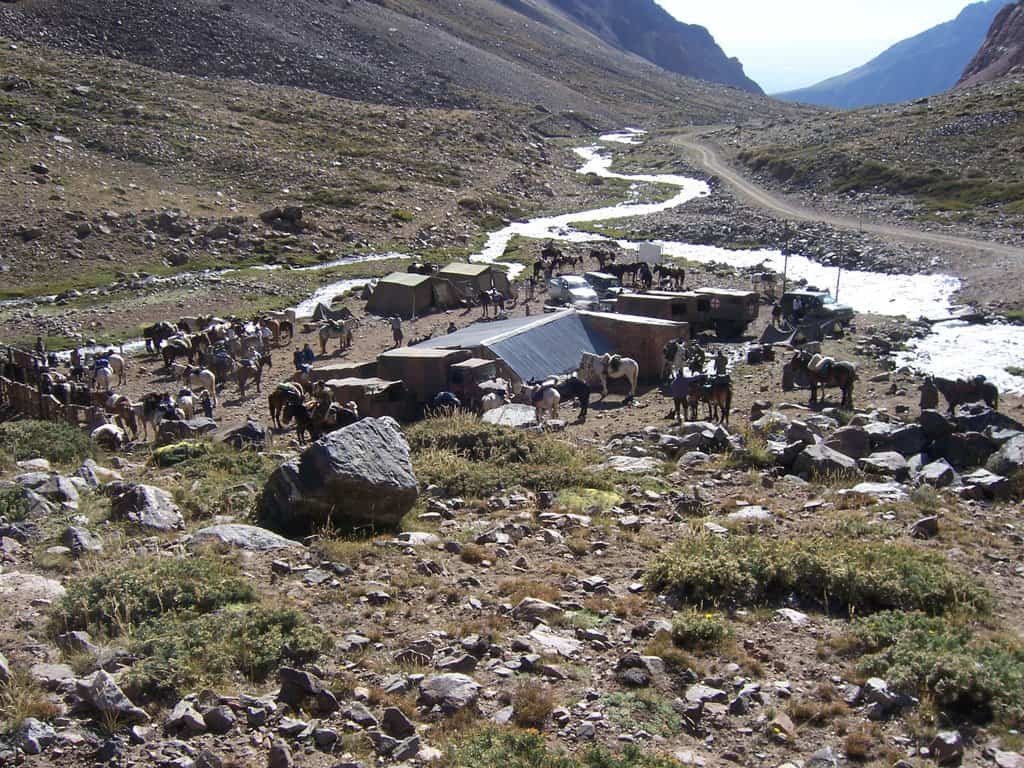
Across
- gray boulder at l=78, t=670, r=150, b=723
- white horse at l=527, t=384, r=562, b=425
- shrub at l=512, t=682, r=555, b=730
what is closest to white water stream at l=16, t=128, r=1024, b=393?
white horse at l=527, t=384, r=562, b=425

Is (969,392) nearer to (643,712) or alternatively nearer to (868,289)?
(643,712)

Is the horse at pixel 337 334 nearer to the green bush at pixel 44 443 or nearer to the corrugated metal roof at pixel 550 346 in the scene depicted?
the corrugated metal roof at pixel 550 346

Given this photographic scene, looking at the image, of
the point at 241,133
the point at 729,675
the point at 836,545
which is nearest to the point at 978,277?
the point at 836,545

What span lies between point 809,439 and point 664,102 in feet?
505

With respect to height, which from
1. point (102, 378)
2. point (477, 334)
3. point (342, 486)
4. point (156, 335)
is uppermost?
A: point (342, 486)

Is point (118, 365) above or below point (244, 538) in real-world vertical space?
below

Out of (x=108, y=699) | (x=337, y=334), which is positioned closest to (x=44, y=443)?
(x=108, y=699)

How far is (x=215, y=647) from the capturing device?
828 centimetres

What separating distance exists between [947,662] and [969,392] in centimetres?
1542

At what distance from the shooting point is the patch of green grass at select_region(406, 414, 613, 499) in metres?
14.8

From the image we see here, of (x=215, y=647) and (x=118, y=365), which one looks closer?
(x=215, y=647)

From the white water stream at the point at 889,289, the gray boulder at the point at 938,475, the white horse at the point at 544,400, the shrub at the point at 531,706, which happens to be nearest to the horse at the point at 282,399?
the white horse at the point at 544,400

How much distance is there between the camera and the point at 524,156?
84625mm

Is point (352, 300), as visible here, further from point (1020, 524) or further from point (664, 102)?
point (664, 102)
